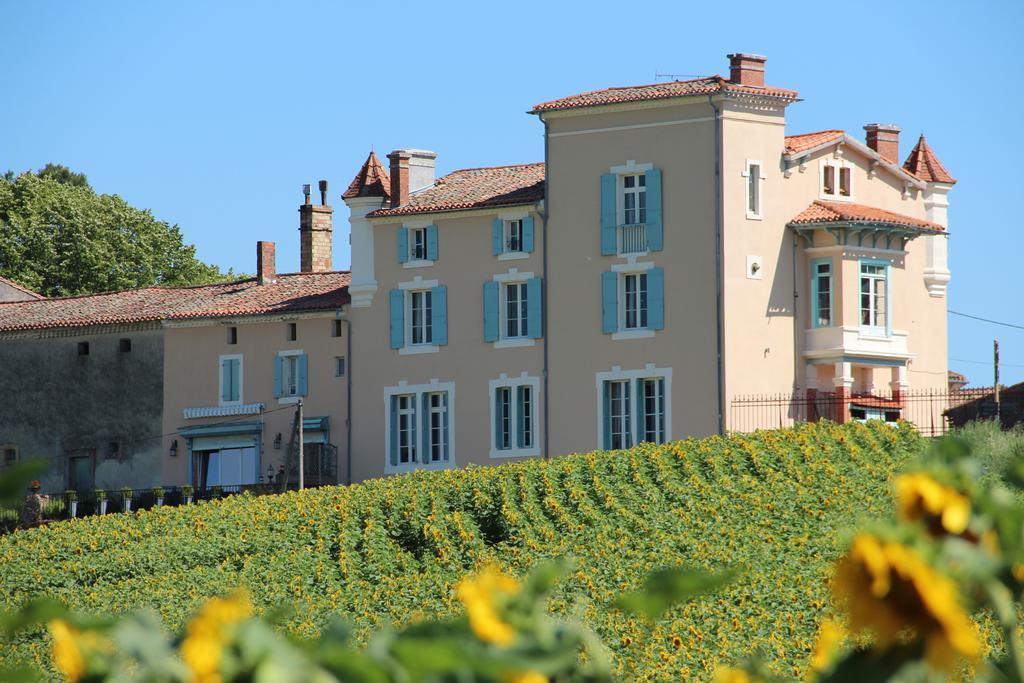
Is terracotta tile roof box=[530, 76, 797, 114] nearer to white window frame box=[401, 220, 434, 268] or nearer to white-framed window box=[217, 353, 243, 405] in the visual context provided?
white window frame box=[401, 220, 434, 268]

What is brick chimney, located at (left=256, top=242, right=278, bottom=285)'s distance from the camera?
55.2 metres

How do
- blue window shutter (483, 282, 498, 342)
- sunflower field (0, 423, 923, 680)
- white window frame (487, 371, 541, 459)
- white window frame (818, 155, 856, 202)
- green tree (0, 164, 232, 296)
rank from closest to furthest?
sunflower field (0, 423, 923, 680)
white window frame (487, 371, 541, 459)
white window frame (818, 155, 856, 202)
blue window shutter (483, 282, 498, 342)
green tree (0, 164, 232, 296)

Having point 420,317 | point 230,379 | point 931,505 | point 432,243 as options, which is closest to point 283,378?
point 230,379

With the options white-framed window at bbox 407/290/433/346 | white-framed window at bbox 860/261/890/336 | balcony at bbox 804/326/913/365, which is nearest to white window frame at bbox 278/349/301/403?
white-framed window at bbox 407/290/433/346

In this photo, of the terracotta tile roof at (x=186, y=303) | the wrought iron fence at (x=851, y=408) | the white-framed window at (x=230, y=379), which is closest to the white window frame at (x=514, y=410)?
the wrought iron fence at (x=851, y=408)

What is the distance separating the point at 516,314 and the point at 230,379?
31.8ft

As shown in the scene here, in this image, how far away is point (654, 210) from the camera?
4544cm

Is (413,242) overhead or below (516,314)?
overhead

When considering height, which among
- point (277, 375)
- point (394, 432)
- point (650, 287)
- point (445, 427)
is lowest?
point (394, 432)

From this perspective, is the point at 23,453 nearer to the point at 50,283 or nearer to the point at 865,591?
the point at 50,283

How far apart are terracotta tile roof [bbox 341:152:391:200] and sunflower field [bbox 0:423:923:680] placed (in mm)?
13061

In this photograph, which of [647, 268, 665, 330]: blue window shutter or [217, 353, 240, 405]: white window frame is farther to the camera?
[217, 353, 240, 405]: white window frame

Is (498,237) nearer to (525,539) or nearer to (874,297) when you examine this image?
(874,297)

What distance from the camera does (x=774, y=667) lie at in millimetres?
22250
